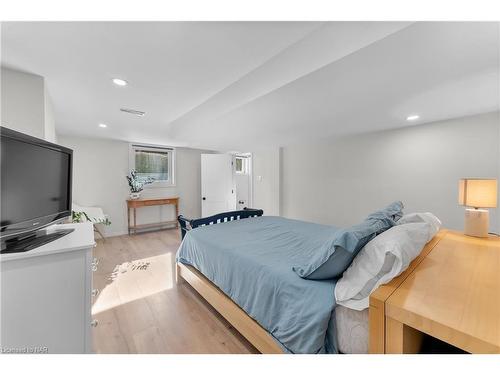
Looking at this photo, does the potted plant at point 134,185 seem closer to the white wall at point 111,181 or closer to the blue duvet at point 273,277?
the white wall at point 111,181

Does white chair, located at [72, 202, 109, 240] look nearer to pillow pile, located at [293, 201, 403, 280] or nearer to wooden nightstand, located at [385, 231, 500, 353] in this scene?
pillow pile, located at [293, 201, 403, 280]

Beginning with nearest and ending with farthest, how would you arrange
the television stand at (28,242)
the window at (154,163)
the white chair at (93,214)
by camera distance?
the television stand at (28,242), the white chair at (93,214), the window at (154,163)

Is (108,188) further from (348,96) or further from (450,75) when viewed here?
(450,75)

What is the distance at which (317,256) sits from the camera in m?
1.17

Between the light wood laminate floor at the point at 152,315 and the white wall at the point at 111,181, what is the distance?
5.91 ft

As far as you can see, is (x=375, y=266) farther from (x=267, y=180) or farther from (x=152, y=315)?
(x=267, y=180)

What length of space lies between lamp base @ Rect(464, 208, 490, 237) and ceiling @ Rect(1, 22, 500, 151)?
3.52 ft

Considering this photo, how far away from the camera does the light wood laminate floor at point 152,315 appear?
144cm

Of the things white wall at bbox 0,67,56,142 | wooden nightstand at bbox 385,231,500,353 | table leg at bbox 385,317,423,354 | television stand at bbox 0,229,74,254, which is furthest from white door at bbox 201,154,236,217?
table leg at bbox 385,317,423,354

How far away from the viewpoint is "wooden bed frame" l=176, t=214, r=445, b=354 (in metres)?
0.78

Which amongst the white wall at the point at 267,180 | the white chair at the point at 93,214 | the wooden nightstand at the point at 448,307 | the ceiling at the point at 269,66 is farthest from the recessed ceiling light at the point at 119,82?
the white wall at the point at 267,180
